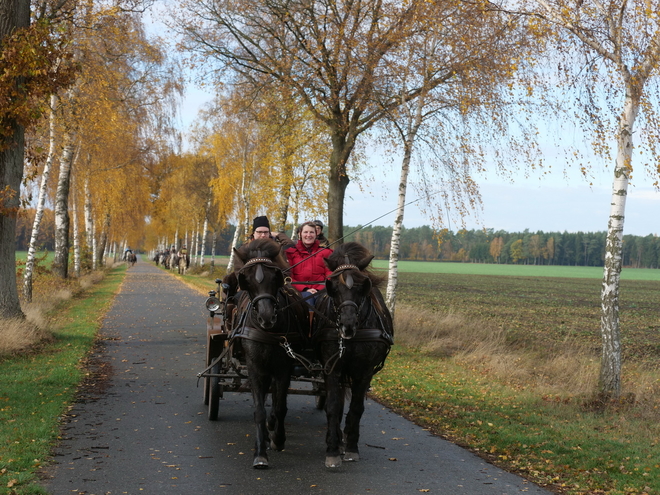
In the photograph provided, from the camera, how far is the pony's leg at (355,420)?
599cm

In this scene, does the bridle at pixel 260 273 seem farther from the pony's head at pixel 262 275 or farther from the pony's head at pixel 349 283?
the pony's head at pixel 349 283

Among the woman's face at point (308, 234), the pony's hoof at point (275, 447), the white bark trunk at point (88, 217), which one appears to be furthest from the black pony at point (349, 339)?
the white bark trunk at point (88, 217)

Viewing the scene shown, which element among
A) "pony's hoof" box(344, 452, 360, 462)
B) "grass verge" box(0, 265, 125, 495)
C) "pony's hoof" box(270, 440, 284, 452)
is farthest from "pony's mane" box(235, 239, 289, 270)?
"grass verge" box(0, 265, 125, 495)

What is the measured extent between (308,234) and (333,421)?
2198mm

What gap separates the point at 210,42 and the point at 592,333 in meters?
13.1

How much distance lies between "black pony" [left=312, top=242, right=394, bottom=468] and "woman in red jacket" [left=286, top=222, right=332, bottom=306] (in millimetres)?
917

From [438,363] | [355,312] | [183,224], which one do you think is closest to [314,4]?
[438,363]

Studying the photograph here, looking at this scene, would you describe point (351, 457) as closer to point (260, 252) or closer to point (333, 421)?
point (333, 421)

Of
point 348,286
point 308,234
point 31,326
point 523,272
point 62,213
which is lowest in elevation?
point 523,272

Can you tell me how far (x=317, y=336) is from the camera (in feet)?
20.6

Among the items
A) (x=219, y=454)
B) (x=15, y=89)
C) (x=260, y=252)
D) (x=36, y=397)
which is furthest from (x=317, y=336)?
(x=15, y=89)

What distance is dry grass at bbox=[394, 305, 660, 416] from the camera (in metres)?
9.94

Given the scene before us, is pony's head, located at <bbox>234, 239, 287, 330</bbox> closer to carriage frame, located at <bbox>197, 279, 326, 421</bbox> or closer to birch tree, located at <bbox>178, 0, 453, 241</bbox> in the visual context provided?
carriage frame, located at <bbox>197, 279, 326, 421</bbox>

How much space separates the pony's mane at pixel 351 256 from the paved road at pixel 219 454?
1.65 m
